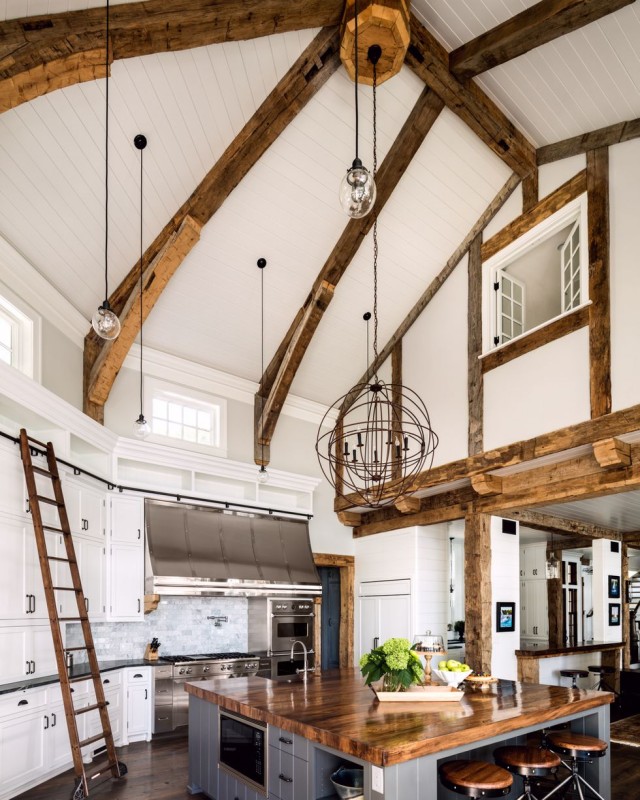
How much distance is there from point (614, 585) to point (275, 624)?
542 cm

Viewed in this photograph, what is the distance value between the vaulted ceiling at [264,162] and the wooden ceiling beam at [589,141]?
0.08 metres

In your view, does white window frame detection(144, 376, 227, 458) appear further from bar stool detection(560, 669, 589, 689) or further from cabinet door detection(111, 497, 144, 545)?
bar stool detection(560, 669, 589, 689)

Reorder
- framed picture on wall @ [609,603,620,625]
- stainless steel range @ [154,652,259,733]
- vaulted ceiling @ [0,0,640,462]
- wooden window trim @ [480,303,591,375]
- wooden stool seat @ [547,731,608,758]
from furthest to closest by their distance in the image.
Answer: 1. framed picture on wall @ [609,603,620,625]
2. stainless steel range @ [154,652,259,733]
3. wooden window trim @ [480,303,591,375]
4. vaulted ceiling @ [0,0,640,462]
5. wooden stool seat @ [547,731,608,758]

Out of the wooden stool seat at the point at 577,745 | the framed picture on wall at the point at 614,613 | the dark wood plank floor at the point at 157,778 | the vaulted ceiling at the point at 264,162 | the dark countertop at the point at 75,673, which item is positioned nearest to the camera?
the wooden stool seat at the point at 577,745

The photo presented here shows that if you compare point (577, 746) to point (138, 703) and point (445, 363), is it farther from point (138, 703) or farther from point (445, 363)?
point (445, 363)

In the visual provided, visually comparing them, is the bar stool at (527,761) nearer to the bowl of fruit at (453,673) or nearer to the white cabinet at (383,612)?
the bowl of fruit at (453,673)

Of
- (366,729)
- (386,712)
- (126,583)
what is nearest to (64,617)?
(126,583)

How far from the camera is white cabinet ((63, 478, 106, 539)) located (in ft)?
20.7

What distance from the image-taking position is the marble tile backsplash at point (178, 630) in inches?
283

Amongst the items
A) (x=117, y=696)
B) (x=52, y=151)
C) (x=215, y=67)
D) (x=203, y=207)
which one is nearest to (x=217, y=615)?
(x=117, y=696)

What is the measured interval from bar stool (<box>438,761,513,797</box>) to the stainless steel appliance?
15.7ft

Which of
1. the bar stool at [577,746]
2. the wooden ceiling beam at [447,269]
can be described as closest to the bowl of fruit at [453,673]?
the bar stool at [577,746]

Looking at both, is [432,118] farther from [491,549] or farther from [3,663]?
[3,663]

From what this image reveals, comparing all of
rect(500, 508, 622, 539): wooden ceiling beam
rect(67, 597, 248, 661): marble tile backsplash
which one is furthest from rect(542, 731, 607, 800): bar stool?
rect(67, 597, 248, 661): marble tile backsplash
